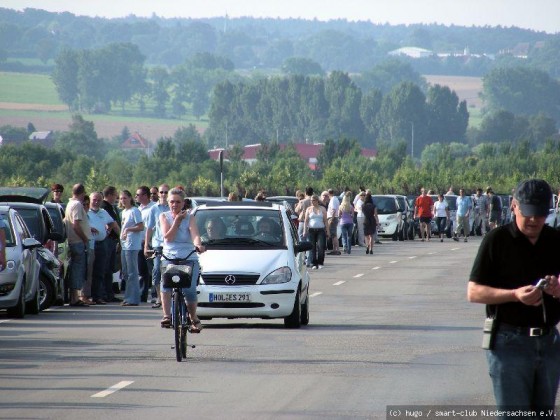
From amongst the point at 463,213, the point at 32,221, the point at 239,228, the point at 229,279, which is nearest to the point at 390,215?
the point at 463,213

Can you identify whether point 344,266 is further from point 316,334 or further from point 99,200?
point 316,334

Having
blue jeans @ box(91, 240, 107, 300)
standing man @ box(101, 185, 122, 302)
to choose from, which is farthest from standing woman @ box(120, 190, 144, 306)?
standing man @ box(101, 185, 122, 302)

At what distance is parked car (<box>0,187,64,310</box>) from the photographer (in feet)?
74.1

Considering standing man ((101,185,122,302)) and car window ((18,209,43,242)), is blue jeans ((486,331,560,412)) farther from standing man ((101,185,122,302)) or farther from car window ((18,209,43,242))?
standing man ((101,185,122,302))

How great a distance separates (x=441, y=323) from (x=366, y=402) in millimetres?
8067

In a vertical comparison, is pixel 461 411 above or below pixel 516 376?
below

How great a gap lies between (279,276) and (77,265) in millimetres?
5488

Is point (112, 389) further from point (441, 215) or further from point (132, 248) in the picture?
point (441, 215)

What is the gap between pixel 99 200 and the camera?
81.0 ft

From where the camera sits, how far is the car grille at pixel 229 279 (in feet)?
61.8

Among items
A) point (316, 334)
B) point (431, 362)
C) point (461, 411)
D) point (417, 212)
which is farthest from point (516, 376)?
point (417, 212)

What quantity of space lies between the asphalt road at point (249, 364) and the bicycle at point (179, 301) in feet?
0.73

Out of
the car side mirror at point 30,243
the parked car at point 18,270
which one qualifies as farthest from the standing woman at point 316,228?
the car side mirror at point 30,243

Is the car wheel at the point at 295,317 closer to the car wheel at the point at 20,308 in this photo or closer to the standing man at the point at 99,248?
the car wheel at the point at 20,308
